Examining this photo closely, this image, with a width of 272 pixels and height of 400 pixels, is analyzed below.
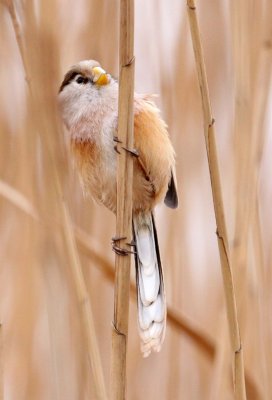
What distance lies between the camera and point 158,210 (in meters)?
1.83

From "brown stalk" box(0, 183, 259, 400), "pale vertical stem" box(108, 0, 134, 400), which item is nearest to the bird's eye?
"brown stalk" box(0, 183, 259, 400)

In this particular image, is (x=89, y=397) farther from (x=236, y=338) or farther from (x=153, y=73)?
(x=153, y=73)

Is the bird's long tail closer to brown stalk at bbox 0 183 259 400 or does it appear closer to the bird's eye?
brown stalk at bbox 0 183 259 400

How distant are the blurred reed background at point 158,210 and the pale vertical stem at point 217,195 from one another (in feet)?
0.90

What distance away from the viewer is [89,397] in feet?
4.95

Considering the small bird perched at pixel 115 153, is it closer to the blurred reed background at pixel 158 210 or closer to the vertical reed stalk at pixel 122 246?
the blurred reed background at pixel 158 210

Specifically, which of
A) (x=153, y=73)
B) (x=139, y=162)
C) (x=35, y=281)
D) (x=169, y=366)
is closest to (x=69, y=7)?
(x=153, y=73)

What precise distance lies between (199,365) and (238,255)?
0.56 m

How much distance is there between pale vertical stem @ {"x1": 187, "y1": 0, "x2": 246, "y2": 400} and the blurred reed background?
27 centimetres

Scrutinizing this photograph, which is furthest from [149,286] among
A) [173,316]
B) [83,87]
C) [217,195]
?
[83,87]

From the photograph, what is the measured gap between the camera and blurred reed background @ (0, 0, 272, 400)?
4.38 feet

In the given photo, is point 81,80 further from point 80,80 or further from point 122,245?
point 122,245

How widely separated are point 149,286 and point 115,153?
0.27 m

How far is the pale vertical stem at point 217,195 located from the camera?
3.11ft
